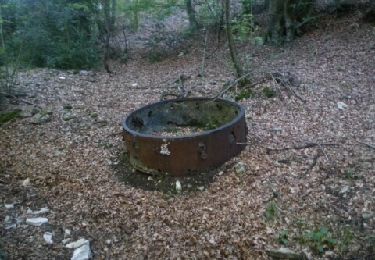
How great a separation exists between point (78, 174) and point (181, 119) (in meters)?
1.46

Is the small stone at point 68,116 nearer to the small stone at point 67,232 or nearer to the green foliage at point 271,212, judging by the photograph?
the small stone at point 67,232

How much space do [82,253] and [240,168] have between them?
172 centimetres

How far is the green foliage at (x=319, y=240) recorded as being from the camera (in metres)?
3.09

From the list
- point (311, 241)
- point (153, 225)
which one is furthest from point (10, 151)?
point (311, 241)

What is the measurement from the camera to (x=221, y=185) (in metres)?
3.89

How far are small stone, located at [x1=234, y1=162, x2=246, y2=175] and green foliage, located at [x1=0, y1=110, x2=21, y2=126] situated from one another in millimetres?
3364

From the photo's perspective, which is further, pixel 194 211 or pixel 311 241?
pixel 194 211

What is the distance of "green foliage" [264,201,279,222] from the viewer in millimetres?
3416

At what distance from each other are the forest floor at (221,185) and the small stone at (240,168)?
0.03 meters

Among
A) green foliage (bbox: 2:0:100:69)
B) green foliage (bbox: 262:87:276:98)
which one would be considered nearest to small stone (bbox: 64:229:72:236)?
green foliage (bbox: 262:87:276:98)

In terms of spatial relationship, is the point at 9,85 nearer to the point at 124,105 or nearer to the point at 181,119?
the point at 124,105

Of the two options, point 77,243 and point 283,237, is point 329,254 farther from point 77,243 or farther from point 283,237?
point 77,243

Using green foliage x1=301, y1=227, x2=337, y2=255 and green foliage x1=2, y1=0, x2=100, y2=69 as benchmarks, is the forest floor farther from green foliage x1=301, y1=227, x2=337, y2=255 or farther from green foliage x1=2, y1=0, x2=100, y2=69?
green foliage x1=2, y1=0, x2=100, y2=69

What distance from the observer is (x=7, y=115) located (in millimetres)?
5629
